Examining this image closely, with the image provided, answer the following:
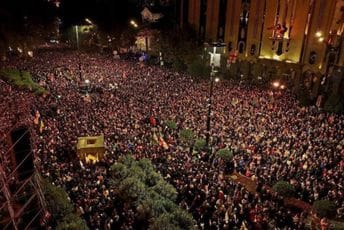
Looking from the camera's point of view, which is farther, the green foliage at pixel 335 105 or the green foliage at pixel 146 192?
the green foliage at pixel 335 105

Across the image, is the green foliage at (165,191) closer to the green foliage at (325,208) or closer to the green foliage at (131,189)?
the green foliage at (131,189)

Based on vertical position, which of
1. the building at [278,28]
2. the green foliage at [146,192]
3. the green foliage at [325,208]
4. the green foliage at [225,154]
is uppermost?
the building at [278,28]

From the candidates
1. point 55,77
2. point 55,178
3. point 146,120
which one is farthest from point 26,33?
point 55,178

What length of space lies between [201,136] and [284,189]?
22.6 feet

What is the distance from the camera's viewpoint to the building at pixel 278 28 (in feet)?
107

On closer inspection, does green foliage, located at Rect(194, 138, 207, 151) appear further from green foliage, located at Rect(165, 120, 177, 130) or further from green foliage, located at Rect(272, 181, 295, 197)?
Result: green foliage, located at Rect(272, 181, 295, 197)

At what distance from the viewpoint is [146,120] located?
22.1 m

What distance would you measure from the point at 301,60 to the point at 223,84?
10.8m

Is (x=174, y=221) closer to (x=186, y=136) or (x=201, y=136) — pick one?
(x=186, y=136)

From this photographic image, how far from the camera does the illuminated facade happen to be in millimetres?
32656

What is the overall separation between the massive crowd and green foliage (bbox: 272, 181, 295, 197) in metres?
0.32

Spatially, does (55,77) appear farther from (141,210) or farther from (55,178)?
(141,210)

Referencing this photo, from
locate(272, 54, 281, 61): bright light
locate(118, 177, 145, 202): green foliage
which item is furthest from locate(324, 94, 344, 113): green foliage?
locate(118, 177, 145, 202): green foliage

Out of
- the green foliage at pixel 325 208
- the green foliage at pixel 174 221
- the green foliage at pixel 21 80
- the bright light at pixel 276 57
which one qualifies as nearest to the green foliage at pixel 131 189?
the green foliage at pixel 174 221
